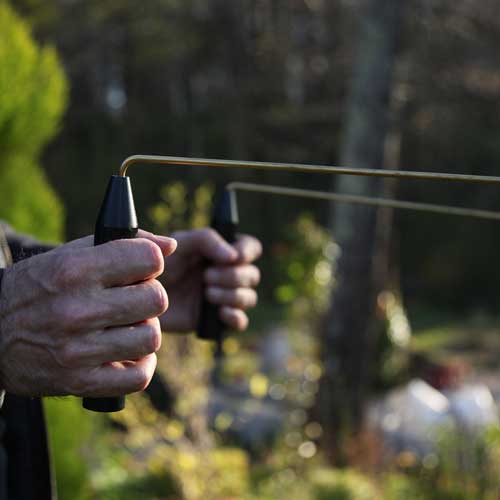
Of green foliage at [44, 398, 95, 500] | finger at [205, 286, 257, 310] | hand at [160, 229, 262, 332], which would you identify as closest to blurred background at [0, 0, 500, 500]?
green foliage at [44, 398, 95, 500]

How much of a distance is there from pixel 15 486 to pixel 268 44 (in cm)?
1364

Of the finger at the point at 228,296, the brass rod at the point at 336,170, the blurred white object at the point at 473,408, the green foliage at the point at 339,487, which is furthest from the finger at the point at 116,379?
the blurred white object at the point at 473,408

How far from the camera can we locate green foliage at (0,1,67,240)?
8.29 feet

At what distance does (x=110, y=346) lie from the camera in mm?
1003

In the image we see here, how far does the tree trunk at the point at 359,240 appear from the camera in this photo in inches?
223

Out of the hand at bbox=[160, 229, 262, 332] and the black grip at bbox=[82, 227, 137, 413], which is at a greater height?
the black grip at bbox=[82, 227, 137, 413]

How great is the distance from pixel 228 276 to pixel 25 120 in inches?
47.8

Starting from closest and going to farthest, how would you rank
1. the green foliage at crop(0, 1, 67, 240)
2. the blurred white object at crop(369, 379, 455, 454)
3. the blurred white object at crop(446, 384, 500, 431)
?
1. the green foliage at crop(0, 1, 67, 240)
2. the blurred white object at crop(446, 384, 500, 431)
3. the blurred white object at crop(369, 379, 455, 454)

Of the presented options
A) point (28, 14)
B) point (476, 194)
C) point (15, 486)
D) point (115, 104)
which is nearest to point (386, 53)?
point (15, 486)

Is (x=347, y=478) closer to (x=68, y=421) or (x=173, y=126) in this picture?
(x=68, y=421)

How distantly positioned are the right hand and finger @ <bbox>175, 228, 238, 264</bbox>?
0.67 metres

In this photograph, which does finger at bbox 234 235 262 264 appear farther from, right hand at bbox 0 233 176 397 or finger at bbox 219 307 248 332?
right hand at bbox 0 233 176 397

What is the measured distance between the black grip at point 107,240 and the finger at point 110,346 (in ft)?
0.29

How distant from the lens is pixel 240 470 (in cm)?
462
